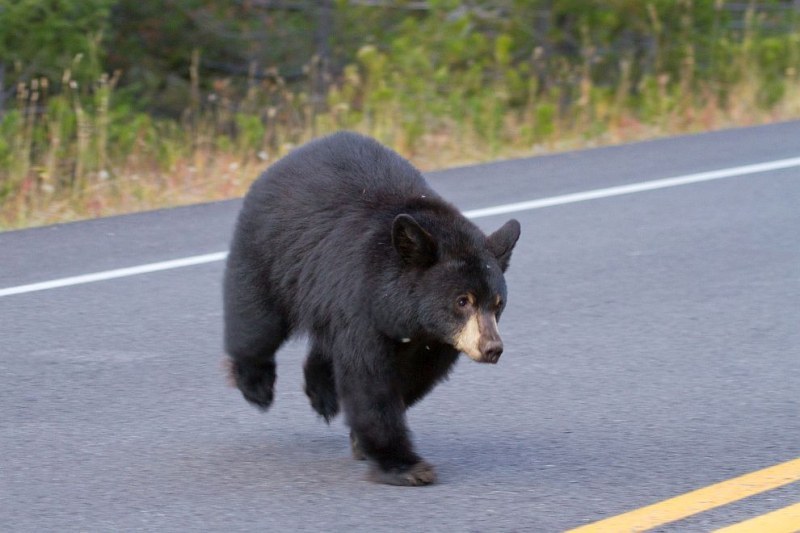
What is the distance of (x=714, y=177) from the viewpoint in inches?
382

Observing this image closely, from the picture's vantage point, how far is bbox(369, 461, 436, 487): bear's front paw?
436 centimetres

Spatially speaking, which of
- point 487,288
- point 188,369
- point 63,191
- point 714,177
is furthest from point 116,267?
point 714,177

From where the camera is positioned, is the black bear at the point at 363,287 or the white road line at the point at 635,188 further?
the white road line at the point at 635,188

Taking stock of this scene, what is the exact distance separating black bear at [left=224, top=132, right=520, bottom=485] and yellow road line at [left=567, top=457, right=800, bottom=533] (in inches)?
24.2

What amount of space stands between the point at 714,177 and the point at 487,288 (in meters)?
5.92

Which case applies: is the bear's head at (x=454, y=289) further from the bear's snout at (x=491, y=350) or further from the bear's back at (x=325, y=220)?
the bear's back at (x=325, y=220)

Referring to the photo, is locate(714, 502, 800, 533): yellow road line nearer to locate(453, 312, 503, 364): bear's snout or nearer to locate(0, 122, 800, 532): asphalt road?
locate(0, 122, 800, 532): asphalt road

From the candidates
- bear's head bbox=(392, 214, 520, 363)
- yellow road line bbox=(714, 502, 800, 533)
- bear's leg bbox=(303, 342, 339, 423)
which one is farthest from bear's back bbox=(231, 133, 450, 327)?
yellow road line bbox=(714, 502, 800, 533)

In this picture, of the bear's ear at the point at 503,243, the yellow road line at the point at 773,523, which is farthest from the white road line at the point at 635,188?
the yellow road line at the point at 773,523

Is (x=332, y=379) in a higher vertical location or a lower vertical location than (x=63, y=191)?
higher

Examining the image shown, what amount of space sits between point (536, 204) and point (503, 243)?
4.65 metres

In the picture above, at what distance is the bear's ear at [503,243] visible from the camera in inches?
169

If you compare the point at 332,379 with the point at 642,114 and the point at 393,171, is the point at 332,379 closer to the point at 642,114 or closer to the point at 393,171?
the point at 393,171

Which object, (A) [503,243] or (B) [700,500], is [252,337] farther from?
(B) [700,500]
